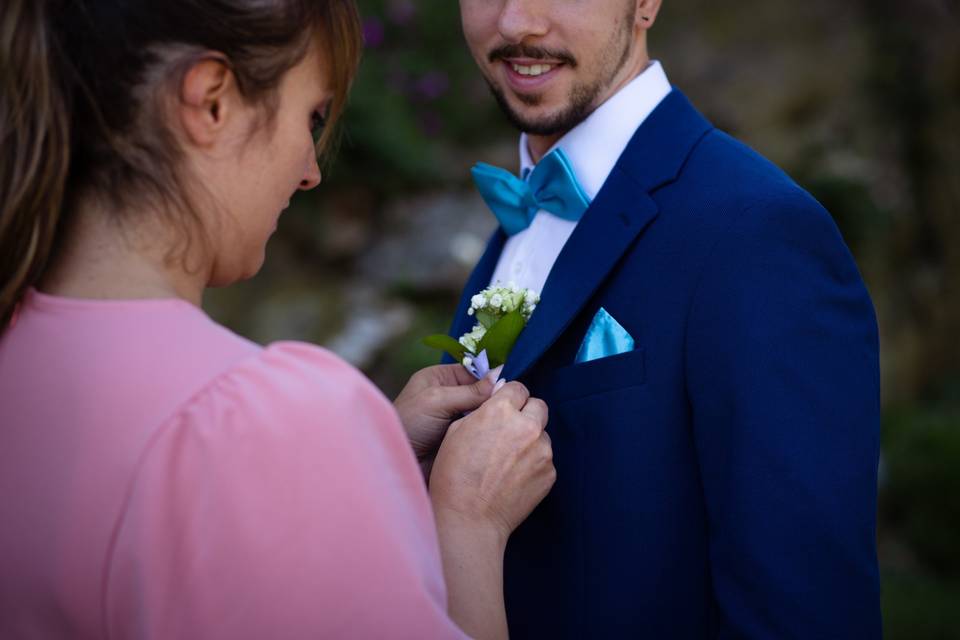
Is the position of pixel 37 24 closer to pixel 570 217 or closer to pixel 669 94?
pixel 570 217

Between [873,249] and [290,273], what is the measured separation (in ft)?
13.5

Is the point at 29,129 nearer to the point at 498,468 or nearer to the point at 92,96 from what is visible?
the point at 92,96

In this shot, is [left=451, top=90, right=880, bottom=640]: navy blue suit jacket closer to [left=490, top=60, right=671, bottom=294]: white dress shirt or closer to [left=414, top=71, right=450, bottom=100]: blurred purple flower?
[left=490, top=60, right=671, bottom=294]: white dress shirt

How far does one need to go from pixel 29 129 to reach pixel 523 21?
3.62 ft

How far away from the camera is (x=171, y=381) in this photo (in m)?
1.13

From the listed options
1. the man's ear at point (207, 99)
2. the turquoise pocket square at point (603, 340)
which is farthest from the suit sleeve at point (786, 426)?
the man's ear at point (207, 99)

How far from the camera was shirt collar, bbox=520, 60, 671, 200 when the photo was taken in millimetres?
1961

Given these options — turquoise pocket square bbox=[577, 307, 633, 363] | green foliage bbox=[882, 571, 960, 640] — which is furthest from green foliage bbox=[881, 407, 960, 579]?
turquoise pocket square bbox=[577, 307, 633, 363]

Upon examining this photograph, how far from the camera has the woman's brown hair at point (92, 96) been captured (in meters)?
1.19

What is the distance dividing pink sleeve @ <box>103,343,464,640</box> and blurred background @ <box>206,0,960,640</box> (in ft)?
16.9

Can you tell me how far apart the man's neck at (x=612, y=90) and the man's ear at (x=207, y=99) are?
938 millimetres

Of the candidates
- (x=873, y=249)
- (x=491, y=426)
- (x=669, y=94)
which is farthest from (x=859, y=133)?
(x=491, y=426)

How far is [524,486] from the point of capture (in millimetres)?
1640

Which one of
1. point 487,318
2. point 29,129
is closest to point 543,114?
point 487,318
